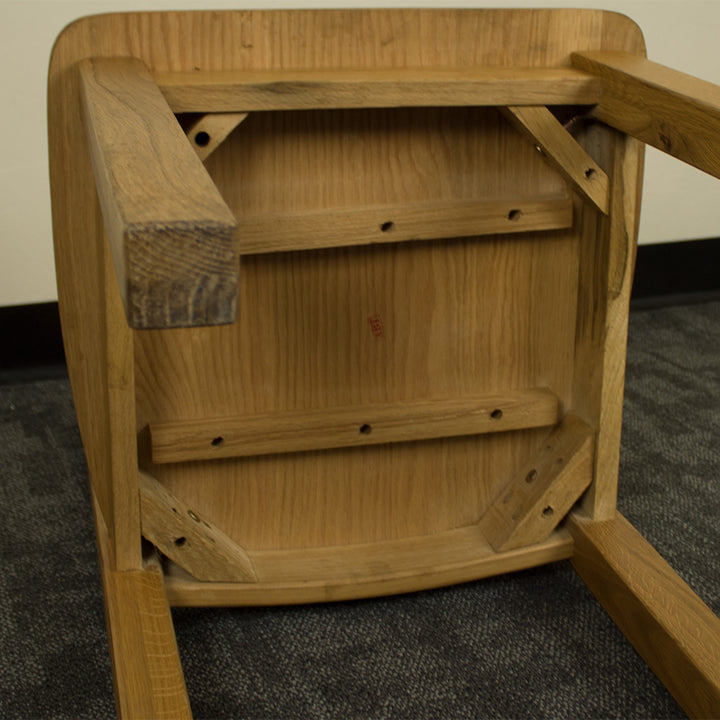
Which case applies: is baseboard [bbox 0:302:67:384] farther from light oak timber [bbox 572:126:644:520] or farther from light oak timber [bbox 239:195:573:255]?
light oak timber [bbox 572:126:644:520]

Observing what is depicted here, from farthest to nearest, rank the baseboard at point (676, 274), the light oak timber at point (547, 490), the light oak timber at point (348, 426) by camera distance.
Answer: the baseboard at point (676, 274), the light oak timber at point (547, 490), the light oak timber at point (348, 426)

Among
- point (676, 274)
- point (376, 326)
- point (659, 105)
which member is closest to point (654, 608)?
point (376, 326)

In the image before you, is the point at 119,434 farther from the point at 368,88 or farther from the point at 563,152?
the point at 563,152

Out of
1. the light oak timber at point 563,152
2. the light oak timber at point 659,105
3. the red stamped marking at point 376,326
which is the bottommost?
the red stamped marking at point 376,326

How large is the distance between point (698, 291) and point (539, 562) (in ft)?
5.01

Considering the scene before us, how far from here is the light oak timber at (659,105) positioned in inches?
38.5

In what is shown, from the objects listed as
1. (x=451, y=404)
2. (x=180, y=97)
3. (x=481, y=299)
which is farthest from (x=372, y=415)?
(x=180, y=97)

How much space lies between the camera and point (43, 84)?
2.05m

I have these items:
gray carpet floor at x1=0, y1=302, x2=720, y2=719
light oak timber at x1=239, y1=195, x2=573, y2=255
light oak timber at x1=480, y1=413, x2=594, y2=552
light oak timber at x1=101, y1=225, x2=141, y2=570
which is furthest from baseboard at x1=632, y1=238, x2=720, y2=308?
light oak timber at x1=101, y1=225, x2=141, y2=570

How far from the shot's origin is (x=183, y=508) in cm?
132

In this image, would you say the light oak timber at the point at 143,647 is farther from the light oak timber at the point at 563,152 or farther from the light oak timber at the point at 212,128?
the light oak timber at the point at 563,152

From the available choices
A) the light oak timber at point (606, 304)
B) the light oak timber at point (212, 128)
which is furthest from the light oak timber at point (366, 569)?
the light oak timber at point (212, 128)

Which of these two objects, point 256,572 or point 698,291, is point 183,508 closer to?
point 256,572

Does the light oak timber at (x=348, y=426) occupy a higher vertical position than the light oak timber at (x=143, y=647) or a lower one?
higher
